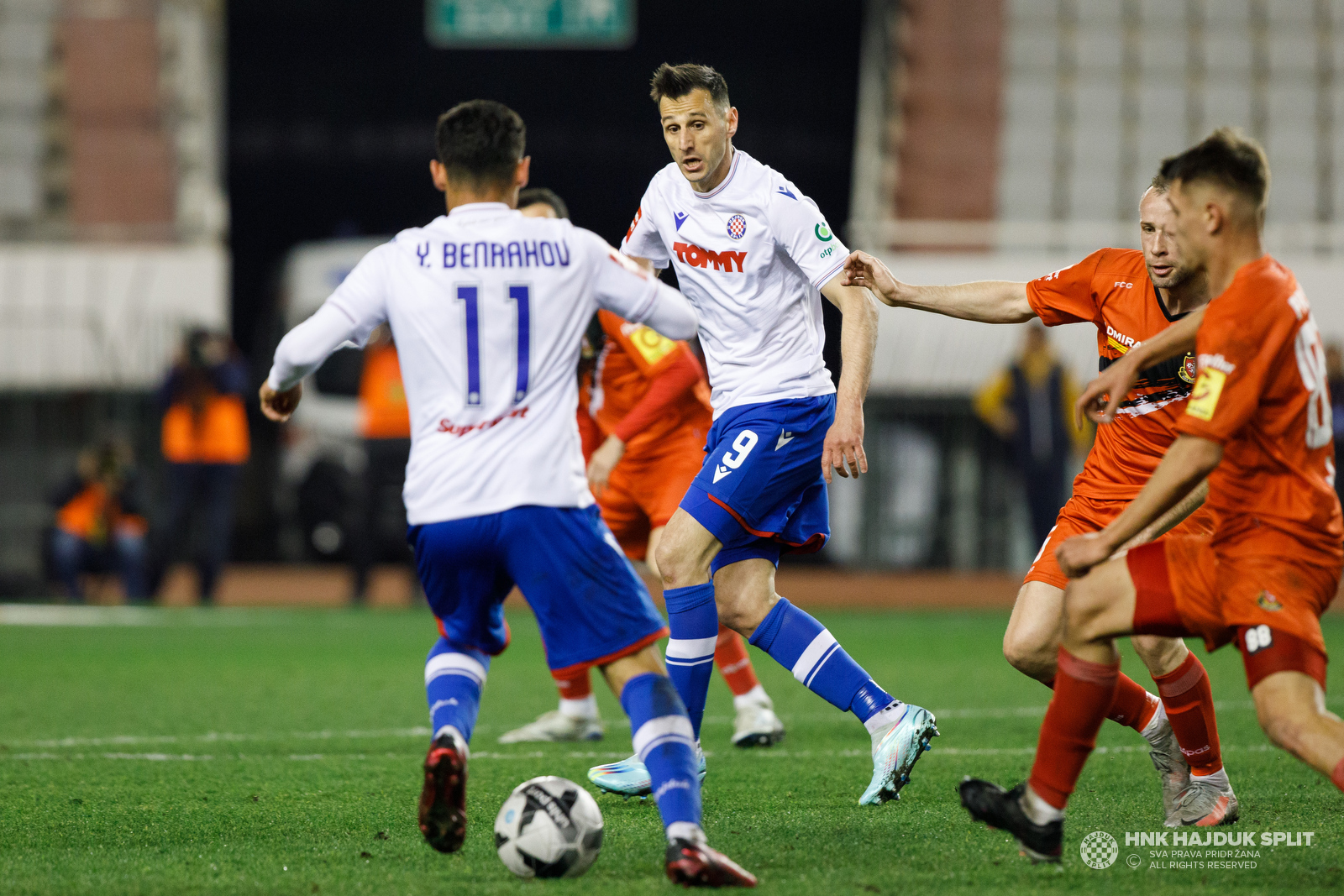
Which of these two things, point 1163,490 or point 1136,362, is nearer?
point 1163,490

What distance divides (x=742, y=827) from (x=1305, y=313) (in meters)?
2.09

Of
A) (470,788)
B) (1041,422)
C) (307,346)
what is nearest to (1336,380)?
(1041,422)

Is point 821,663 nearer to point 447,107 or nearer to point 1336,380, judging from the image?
point 1336,380

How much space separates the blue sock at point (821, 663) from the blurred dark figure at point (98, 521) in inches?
378

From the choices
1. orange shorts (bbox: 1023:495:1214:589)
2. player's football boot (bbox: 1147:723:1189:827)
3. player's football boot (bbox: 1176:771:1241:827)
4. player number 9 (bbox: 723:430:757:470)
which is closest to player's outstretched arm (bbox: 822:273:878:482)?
player number 9 (bbox: 723:430:757:470)

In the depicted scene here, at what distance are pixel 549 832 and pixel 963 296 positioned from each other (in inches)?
79.9

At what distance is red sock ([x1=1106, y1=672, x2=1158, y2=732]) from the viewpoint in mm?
4570

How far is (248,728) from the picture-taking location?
6672 millimetres

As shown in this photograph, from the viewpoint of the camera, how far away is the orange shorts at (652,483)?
666 centimetres

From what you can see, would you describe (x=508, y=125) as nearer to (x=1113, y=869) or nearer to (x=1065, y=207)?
(x=1113, y=869)

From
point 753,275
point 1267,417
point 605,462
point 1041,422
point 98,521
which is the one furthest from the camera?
point 98,521

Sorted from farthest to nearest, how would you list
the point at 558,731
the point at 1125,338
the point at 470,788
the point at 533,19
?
the point at 533,19 → the point at 558,731 → the point at 470,788 → the point at 1125,338

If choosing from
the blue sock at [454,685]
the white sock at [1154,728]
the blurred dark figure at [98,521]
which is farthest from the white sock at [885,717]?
the blurred dark figure at [98,521]

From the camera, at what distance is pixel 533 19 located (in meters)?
18.4
